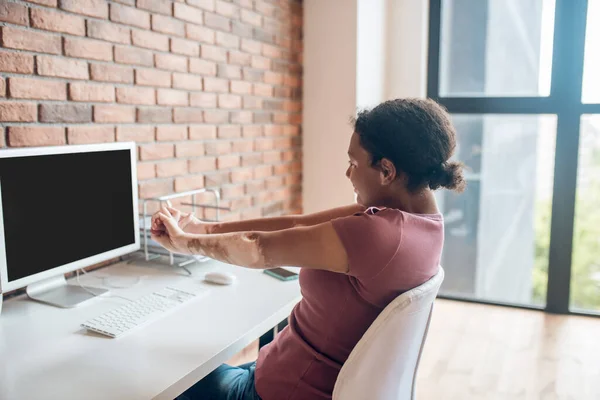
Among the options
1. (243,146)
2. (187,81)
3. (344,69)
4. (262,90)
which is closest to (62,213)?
(187,81)

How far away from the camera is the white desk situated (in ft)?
3.66

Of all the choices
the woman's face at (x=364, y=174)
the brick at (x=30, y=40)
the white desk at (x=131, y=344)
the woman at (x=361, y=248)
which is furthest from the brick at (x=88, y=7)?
the woman's face at (x=364, y=174)

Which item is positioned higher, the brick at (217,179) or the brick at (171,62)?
the brick at (171,62)

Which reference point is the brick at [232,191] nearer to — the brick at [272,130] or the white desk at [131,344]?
the brick at [272,130]

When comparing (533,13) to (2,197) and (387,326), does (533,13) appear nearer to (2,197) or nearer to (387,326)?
(387,326)

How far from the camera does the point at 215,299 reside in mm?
1625

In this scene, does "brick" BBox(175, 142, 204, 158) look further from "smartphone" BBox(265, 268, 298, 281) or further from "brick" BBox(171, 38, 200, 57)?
"smartphone" BBox(265, 268, 298, 281)

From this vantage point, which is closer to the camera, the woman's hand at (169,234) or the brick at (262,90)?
the woman's hand at (169,234)

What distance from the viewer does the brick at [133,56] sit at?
197 cm

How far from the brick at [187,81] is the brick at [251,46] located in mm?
402

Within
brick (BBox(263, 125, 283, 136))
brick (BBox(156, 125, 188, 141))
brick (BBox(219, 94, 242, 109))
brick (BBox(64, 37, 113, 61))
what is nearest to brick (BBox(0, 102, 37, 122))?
brick (BBox(64, 37, 113, 61))

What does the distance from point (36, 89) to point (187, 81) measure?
727 millimetres

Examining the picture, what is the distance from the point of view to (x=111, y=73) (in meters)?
1.95

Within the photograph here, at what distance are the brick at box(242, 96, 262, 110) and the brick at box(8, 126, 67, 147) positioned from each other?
3.60 feet
